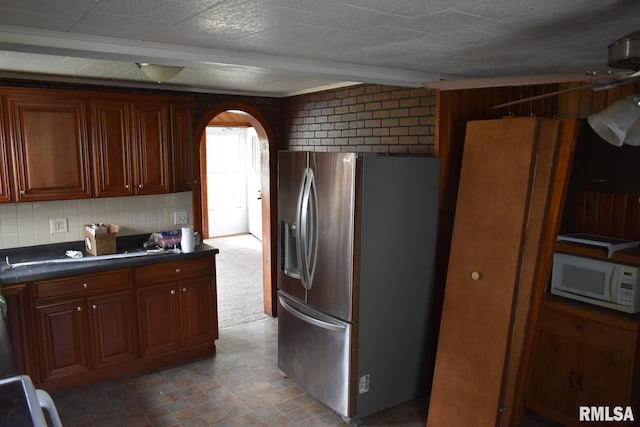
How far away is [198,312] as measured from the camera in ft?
12.8

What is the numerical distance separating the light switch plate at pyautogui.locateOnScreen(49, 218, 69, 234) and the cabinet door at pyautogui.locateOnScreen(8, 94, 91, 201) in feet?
1.24

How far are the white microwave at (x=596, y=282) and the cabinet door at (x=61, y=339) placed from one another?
10.6ft

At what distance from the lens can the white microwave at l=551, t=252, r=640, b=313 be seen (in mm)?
2678

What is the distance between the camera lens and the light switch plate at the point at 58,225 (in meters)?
3.74

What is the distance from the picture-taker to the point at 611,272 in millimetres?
2752

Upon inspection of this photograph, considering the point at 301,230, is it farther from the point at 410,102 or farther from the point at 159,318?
the point at 159,318

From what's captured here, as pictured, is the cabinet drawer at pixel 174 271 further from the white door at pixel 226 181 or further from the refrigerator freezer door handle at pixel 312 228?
the white door at pixel 226 181

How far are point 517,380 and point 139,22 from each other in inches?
102

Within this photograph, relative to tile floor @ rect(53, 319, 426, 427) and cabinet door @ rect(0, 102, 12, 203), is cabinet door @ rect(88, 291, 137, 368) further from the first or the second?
cabinet door @ rect(0, 102, 12, 203)

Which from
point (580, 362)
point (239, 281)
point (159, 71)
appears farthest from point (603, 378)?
point (239, 281)

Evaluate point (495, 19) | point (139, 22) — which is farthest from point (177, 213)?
point (495, 19)

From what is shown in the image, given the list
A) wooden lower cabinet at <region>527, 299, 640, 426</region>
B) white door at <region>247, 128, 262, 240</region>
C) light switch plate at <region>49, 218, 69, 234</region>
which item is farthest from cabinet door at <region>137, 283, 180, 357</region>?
white door at <region>247, 128, 262, 240</region>

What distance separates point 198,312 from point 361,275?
1.64 metres

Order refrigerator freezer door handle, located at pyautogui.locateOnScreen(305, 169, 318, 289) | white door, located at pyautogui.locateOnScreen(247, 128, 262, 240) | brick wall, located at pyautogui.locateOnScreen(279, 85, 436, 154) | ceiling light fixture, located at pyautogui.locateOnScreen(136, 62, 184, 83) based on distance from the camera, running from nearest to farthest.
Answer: ceiling light fixture, located at pyautogui.locateOnScreen(136, 62, 184, 83) < refrigerator freezer door handle, located at pyautogui.locateOnScreen(305, 169, 318, 289) < brick wall, located at pyautogui.locateOnScreen(279, 85, 436, 154) < white door, located at pyautogui.locateOnScreen(247, 128, 262, 240)
